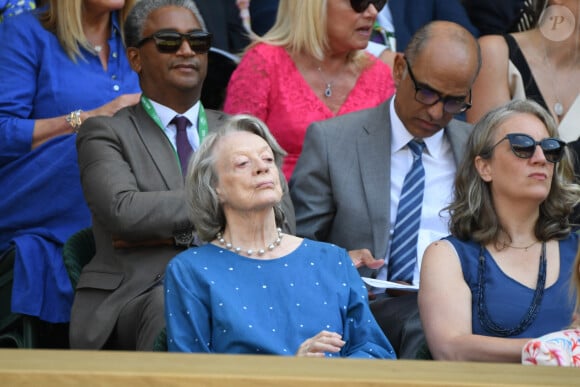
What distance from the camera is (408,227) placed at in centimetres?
462

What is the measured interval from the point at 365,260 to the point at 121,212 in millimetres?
924

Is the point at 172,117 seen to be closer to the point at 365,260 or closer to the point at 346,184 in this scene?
the point at 346,184

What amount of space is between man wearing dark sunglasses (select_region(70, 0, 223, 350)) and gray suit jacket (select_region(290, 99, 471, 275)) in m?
0.45

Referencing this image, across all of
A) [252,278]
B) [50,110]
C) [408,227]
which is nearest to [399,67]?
[408,227]

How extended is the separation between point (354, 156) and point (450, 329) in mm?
1161

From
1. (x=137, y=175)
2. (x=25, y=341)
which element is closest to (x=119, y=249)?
(x=137, y=175)

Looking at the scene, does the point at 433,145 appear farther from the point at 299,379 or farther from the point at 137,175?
the point at 299,379

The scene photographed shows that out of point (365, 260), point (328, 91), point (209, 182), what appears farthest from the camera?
point (328, 91)

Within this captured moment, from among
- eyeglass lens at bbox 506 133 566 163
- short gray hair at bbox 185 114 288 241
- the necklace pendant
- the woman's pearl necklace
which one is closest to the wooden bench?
the woman's pearl necklace

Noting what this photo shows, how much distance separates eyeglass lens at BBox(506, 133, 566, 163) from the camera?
13.3 feet

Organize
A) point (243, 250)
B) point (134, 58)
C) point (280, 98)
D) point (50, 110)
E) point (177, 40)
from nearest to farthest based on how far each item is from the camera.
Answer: point (243, 250) < point (177, 40) < point (134, 58) < point (50, 110) < point (280, 98)

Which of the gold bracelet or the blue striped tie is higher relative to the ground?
the gold bracelet

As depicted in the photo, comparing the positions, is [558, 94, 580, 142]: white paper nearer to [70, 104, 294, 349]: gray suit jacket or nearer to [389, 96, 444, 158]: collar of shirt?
[389, 96, 444, 158]: collar of shirt

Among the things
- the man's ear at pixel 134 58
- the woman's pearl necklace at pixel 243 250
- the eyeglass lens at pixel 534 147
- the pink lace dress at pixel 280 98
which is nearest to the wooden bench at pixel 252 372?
the woman's pearl necklace at pixel 243 250
